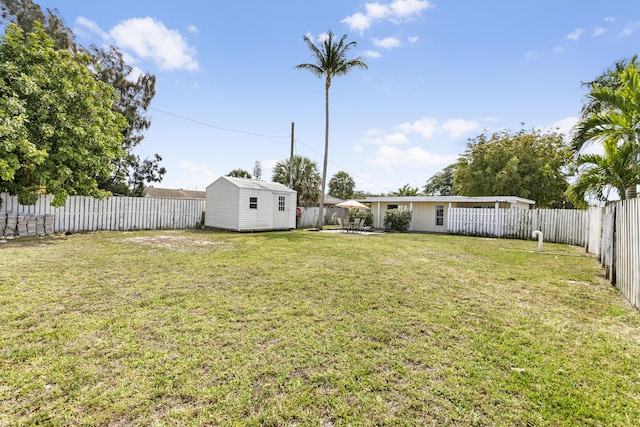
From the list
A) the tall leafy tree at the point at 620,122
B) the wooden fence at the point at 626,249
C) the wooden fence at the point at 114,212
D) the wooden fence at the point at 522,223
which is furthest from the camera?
the wooden fence at the point at 522,223

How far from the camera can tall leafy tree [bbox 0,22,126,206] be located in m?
8.66

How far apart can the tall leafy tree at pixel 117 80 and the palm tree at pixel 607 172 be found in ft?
67.3

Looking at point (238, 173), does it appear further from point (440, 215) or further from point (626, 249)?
point (626, 249)

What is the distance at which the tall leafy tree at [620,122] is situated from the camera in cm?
620

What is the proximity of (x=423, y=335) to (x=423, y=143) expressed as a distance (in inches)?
807

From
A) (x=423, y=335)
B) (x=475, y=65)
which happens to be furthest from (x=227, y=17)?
(x=423, y=335)

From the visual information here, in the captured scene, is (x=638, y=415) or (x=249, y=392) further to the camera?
(x=249, y=392)

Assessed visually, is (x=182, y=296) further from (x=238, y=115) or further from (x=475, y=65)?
(x=238, y=115)

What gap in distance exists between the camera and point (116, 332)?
3000mm

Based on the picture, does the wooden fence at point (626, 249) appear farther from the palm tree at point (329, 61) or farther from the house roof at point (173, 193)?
the house roof at point (173, 193)

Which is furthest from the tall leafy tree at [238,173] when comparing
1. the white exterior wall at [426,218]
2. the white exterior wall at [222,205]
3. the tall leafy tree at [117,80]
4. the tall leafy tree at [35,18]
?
the white exterior wall at [426,218]

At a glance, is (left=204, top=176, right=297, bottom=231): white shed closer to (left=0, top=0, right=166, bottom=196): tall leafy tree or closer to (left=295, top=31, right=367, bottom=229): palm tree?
(left=295, top=31, right=367, bottom=229): palm tree

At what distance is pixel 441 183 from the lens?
45.7 m

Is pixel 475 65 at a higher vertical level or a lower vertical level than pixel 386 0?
lower
